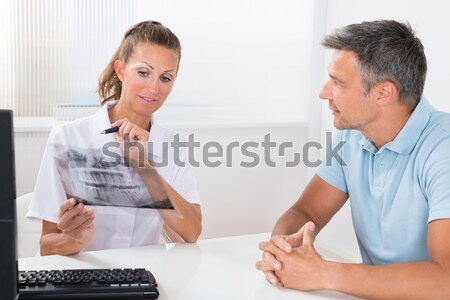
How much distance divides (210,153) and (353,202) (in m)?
1.88

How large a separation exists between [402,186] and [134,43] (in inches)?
40.9

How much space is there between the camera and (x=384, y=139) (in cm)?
183

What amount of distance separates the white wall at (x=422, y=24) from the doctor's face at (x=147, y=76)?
1.68 meters

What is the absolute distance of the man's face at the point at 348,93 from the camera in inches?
70.6

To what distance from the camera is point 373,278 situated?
1403 millimetres

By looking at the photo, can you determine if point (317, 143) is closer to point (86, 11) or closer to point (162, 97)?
point (86, 11)

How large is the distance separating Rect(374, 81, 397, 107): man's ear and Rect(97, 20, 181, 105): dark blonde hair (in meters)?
0.74

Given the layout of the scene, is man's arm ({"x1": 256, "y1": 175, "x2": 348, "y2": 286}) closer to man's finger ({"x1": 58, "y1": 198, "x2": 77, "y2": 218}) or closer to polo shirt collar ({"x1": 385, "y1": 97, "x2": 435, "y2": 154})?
polo shirt collar ({"x1": 385, "y1": 97, "x2": 435, "y2": 154})

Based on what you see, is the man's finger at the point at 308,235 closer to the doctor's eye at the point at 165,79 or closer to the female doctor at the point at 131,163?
the female doctor at the point at 131,163

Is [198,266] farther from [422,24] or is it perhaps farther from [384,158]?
[422,24]

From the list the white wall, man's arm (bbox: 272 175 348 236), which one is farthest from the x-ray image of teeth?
the white wall

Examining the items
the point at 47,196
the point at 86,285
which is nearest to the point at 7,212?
the point at 86,285

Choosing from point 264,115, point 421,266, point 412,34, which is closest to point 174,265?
point 421,266

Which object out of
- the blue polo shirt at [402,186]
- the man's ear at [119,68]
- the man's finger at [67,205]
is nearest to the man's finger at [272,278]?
the blue polo shirt at [402,186]
